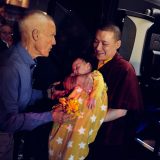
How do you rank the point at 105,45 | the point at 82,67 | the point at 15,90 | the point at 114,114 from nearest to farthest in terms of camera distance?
the point at 15,90 → the point at 114,114 → the point at 105,45 → the point at 82,67

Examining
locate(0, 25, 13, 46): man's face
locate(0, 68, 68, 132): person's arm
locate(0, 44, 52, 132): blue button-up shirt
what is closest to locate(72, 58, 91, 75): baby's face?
locate(0, 44, 52, 132): blue button-up shirt

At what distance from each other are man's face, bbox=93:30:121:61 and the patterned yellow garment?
0.21 metres

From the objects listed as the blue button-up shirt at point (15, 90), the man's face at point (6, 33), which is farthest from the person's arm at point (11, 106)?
the man's face at point (6, 33)

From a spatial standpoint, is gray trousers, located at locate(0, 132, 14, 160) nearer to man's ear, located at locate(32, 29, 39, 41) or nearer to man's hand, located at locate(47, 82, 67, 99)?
man's hand, located at locate(47, 82, 67, 99)

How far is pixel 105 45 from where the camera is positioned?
305 cm

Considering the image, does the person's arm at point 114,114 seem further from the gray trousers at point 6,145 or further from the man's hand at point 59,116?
the gray trousers at point 6,145

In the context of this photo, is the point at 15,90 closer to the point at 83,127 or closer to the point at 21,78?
the point at 21,78

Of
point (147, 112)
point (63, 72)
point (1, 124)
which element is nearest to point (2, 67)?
point (1, 124)

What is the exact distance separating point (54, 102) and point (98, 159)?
87cm

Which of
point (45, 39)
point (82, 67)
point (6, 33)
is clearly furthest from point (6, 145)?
point (6, 33)

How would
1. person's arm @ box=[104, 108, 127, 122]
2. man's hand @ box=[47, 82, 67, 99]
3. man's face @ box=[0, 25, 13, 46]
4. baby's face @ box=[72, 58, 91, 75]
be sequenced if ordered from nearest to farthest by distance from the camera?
person's arm @ box=[104, 108, 127, 122] → man's hand @ box=[47, 82, 67, 99] → baby's face @ box=[72, 58, 91, 75] → man's face @ box=[0, 25, 13, 46]

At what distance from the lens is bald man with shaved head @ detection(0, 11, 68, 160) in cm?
236

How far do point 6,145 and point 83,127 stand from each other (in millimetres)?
769

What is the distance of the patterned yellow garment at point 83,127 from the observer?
294 cm
